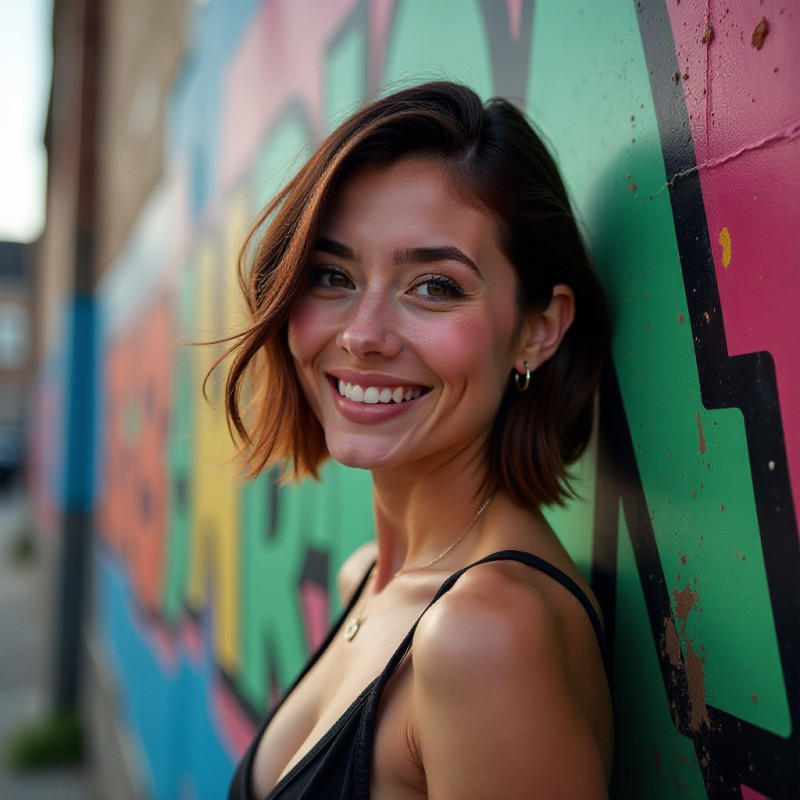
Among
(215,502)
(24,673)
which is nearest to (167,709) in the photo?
(215,502)

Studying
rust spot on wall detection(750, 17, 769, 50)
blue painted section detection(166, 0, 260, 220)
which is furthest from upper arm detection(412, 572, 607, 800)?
blue painted section detection(166, 0, 260, 220)

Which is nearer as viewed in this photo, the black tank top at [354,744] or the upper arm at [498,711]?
the upper arm at [498,711]

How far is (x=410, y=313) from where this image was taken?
1318 millimetres

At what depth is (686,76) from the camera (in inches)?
45.3

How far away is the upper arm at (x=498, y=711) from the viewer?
0.97 metres

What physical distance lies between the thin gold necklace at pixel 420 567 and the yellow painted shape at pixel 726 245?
55cm

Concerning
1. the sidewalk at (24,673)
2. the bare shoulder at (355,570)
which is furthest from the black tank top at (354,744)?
the sidewalk at (24,673)

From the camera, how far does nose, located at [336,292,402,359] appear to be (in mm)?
1309

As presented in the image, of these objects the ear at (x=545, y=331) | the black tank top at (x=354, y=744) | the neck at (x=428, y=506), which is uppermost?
the ear at (x=545, y=331)

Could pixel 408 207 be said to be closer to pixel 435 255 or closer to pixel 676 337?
pixel 435 255

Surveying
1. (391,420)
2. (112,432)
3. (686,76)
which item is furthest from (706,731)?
(112,432)

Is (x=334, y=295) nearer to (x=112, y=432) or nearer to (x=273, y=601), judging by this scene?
(x=273, y=601)

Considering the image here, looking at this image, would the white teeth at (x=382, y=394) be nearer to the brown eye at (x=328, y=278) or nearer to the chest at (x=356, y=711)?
the brown eye at (x=328, y=278)

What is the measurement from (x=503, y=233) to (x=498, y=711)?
715 millimetres
